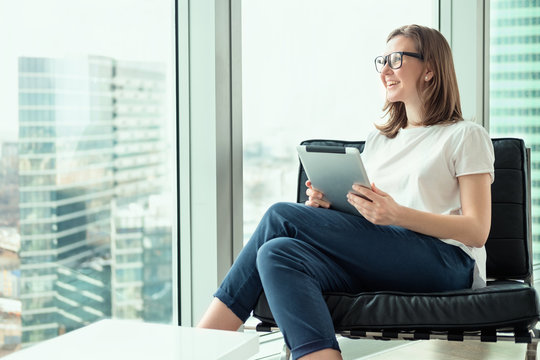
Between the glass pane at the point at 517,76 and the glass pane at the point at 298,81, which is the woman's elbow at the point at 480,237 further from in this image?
the glass pane at the point at 517,76

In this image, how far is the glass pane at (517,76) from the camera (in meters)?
3.63

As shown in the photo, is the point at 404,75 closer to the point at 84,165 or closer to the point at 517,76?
the point at 84,165

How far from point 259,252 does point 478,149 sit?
738mm

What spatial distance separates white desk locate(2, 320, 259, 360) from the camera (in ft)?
3.73

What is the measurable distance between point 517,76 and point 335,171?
236 cm

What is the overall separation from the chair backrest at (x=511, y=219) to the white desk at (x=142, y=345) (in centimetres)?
128

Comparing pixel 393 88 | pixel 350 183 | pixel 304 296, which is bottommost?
pixel 304 296

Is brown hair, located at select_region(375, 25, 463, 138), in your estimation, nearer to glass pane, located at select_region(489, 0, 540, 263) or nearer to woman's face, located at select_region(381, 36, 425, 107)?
woman's face, located at select_region(381, 36, 425, 107)

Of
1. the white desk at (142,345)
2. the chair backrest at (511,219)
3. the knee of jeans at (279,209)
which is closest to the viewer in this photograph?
the white desk at (142,345)

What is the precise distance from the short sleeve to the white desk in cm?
98

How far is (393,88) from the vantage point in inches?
87.0

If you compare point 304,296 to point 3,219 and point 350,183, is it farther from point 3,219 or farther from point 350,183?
point 3,219

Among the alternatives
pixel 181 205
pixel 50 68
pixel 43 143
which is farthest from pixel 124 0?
pixel 181 205

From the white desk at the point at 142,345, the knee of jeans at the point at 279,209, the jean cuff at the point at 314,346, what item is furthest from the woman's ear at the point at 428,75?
the white desk at the point at 142,345
